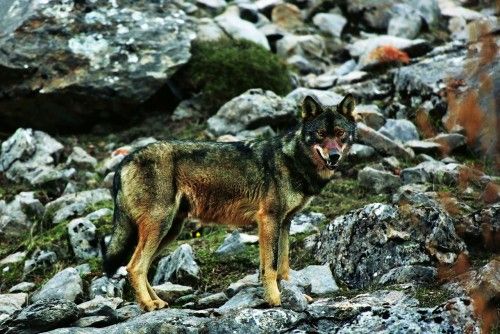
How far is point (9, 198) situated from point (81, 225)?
7.37ft

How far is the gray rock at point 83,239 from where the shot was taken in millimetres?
10094

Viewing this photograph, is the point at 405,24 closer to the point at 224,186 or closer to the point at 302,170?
the point at 302,170

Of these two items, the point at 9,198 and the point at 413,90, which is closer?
the point at 9,198

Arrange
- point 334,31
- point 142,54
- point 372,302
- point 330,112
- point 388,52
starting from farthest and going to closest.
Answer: point 334,31 < point 388,52 < point 142,54 < point 330,112 < point 372,302

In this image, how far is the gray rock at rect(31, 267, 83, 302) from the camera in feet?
27.3

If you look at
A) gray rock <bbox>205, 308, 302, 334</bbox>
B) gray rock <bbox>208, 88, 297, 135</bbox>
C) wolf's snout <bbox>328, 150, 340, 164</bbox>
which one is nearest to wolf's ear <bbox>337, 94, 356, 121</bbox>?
wolf's snout <bbox>328, 150, 340, 164</bbox>

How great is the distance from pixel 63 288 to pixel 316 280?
281 centimetres

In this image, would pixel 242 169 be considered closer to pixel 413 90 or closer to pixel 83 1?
pixel 413 90

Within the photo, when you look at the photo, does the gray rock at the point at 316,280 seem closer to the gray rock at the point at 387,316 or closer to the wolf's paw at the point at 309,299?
the wolf's paw at the point at 309,299

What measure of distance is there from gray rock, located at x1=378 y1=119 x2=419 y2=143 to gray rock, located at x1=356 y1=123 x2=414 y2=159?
0.47m

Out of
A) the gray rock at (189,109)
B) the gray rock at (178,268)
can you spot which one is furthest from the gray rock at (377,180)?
the gray rock at (189,109)

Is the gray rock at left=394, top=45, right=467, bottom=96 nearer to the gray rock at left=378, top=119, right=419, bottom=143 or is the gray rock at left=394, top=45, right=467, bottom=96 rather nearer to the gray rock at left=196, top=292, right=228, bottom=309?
the gray rock at left=378, top=119, right=419, bottom=143

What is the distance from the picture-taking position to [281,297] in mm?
6910

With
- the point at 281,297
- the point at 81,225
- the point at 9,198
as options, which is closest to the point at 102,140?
the point at 9,198
